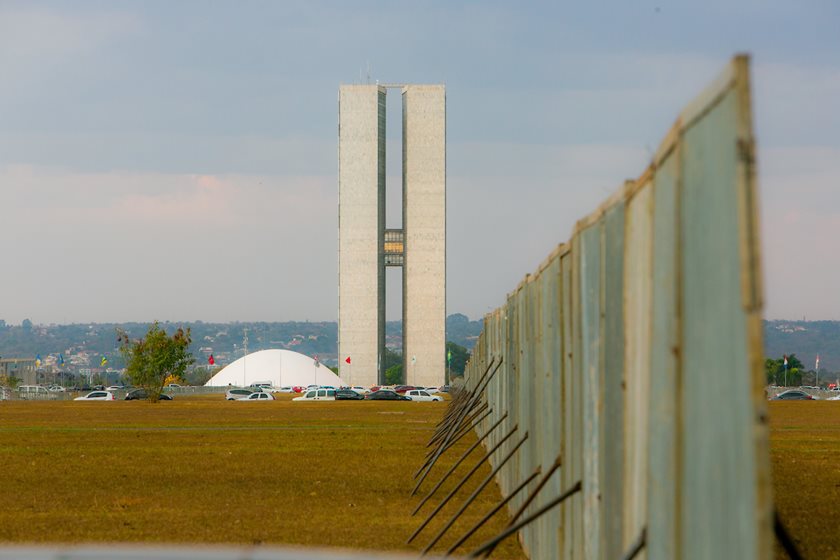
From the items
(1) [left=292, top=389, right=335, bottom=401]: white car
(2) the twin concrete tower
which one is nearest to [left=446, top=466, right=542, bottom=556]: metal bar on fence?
(1) [left=292, top=389, right=335, bottom=401]: white car

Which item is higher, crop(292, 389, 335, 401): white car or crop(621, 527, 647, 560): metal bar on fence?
crop(292, 389, 335, 401): white car

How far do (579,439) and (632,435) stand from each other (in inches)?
84.8

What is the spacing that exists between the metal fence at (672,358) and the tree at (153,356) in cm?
8258

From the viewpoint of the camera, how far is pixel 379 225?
444ft

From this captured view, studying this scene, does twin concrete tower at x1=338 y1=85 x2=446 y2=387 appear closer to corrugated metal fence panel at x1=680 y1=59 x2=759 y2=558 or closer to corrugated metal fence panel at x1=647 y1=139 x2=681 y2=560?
corrugated metal fence panel at x1=647 y1=139 x2=681 y2=560

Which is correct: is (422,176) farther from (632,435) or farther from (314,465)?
(632,435)

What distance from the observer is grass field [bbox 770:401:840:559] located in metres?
14.0

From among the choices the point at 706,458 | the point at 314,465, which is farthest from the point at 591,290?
the point at 314,465

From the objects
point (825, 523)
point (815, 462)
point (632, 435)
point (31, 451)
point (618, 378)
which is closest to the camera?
point (632, 435)

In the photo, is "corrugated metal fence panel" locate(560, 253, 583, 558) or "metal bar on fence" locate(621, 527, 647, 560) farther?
"corrugated metal fence panel" locate(560, 253, 583, 558)

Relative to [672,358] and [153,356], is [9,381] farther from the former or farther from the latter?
[672,358]

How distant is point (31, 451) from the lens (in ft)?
92.5

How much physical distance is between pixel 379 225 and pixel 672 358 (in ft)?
427

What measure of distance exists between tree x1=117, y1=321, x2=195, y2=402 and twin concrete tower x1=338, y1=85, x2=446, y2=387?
4025 centimetres
